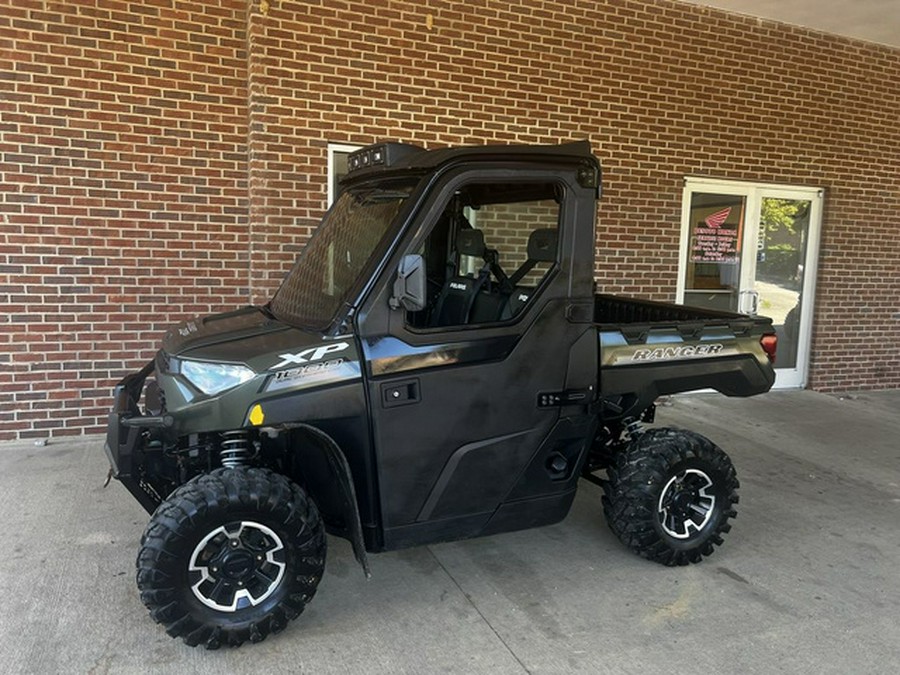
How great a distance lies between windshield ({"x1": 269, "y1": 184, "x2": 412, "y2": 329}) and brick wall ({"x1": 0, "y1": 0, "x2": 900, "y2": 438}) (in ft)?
7.14

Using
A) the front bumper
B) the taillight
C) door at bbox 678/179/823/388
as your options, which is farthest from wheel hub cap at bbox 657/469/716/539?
door at bbox 678/179/823/388

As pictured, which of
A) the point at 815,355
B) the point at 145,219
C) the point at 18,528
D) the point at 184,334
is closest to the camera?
the point at 184,334

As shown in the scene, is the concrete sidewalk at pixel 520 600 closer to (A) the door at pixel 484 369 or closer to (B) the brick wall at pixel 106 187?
(A) the door at pixel 484 369

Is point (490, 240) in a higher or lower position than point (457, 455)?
higher

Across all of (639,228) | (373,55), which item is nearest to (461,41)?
(373,55)

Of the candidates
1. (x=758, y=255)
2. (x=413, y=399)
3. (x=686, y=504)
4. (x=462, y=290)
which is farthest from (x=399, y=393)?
(x=758, y=255)

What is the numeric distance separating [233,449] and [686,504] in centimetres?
234

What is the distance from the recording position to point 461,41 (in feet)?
Answer: 19.9

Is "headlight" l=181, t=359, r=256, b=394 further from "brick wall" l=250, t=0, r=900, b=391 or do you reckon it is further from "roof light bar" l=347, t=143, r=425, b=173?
"brick wall" l=250, t=0, r=900, b=391

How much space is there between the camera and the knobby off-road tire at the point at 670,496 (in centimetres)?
352

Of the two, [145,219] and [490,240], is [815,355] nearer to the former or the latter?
[490,240]

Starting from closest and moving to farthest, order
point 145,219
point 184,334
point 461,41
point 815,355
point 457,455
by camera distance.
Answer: point 457,455, point 184,334, point 145,219, point 461,41, point 815,355

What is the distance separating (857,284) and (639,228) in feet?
10.1

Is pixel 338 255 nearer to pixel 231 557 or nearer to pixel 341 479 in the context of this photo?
pixel 341 479
